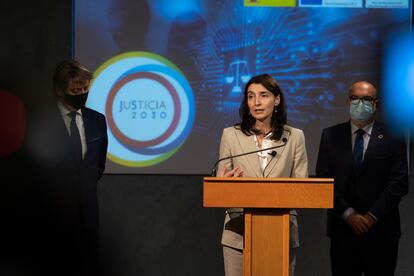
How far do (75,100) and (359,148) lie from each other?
6.01 ft

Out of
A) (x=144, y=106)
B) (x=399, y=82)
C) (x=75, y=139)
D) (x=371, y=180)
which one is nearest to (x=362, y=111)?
(x=371, y=180)

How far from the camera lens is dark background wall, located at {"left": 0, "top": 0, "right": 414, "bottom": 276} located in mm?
5195

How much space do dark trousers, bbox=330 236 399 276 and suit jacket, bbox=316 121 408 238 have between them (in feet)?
0.15

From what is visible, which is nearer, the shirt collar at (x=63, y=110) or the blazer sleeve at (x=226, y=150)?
the blazer sleeve at (x=226, y=150)

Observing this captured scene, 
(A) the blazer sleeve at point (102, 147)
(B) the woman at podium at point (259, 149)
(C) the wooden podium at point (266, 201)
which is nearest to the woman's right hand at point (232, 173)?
(B) the woman at podium at point (259, 149)

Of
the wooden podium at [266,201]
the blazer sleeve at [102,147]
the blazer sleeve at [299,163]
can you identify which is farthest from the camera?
the blazer sleeve at [102,147]

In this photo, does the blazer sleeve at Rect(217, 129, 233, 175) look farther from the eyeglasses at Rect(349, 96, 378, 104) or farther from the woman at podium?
the eyeglasses at Rect(349, 96, 378, 104)

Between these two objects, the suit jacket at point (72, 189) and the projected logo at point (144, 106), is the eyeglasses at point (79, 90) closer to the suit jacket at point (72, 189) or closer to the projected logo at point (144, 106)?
the suit jacket at point (72, 189)

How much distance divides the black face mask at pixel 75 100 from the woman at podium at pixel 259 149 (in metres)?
1.23

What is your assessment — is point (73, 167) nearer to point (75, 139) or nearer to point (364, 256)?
point (75, 139)

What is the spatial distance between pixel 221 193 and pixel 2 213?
110 inches

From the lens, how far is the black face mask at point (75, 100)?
4059 millimetres

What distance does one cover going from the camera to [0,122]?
198 inches

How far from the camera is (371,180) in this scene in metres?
3.90
